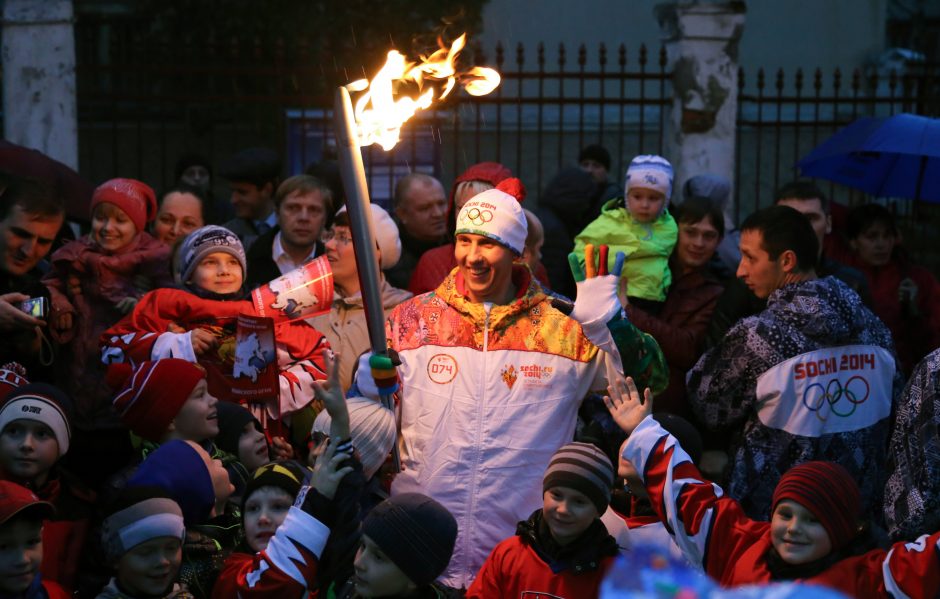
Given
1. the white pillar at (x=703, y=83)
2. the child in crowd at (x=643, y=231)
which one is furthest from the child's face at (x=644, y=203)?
the white pillar at (x=703, y=83)

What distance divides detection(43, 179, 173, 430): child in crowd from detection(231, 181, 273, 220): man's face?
1414 millimetres

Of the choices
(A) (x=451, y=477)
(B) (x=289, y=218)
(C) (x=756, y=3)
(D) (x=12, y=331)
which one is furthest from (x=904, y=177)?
(C) (x=756, y=3)

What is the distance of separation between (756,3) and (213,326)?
13.7m

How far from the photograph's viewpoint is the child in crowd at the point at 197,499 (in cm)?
460

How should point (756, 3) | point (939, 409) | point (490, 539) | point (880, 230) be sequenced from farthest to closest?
point (756, 3) → point (880, 230) → point (490, 539) → point (939, 409)

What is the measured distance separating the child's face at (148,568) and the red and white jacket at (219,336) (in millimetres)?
1299

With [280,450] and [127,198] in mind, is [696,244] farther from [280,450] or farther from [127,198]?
[127,198]

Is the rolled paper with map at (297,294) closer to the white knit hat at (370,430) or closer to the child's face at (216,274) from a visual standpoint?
the child's face at (216,274)

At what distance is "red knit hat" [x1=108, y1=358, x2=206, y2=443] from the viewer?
515 cm

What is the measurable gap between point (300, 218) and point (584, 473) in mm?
2531

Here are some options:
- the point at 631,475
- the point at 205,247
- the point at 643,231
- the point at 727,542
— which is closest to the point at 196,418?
the point at 205,247

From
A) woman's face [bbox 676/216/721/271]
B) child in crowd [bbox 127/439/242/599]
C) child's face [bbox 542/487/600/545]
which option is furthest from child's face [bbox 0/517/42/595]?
woman's face [bbox 676/216/721/271]

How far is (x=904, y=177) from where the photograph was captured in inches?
333

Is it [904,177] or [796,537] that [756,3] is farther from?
[796,537]
